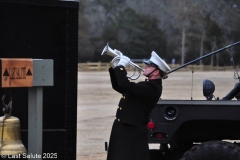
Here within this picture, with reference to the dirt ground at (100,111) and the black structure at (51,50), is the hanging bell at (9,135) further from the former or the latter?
the dirt ground at (100,111)

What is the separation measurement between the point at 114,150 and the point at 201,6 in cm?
293

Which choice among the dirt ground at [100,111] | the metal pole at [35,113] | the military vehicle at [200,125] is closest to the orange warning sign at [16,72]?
the metal pole at [35,113]

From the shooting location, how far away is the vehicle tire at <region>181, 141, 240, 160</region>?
533cm

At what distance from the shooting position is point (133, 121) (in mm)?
5027

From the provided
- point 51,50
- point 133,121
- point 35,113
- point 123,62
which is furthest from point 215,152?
point 35,113

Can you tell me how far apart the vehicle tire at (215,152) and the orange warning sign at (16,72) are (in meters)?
2.00

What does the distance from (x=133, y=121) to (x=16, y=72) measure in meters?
1.49

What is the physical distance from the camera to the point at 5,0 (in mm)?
4621

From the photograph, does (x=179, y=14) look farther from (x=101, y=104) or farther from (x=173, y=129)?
(x=101, y=104)

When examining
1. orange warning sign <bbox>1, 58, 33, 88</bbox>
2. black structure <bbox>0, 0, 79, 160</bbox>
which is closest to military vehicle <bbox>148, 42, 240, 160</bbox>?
black structure <bbox>0, 0, 79, 160</bbox>

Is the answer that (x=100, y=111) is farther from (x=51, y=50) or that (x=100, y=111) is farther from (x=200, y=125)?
(x=51, y=50)

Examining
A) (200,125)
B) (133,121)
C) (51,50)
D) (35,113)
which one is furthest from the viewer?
(200,125)

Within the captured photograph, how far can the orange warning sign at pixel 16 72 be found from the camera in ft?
12.1

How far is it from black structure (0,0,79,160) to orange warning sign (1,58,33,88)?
93cm
